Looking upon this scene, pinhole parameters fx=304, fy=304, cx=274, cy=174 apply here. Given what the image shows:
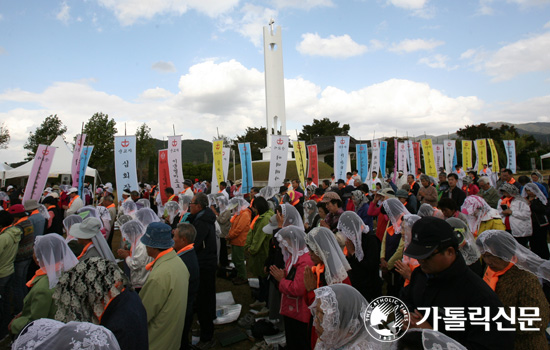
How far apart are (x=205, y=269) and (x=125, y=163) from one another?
577 centimetres

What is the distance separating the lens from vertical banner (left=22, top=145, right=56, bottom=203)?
27.1ft

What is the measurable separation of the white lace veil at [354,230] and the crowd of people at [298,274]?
0.04 feet

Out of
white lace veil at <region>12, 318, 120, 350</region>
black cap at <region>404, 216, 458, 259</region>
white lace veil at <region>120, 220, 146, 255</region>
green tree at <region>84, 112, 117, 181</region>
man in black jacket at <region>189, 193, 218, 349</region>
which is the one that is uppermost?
green tree at <region>84, 112, 117, 181</region>

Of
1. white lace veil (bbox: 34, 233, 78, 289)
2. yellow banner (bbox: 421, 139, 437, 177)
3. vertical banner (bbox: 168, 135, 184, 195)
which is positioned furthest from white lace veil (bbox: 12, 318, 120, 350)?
yellow banner (bbox: 421, 139, 437, 177)

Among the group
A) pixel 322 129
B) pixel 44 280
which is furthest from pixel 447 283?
pixel 322 129

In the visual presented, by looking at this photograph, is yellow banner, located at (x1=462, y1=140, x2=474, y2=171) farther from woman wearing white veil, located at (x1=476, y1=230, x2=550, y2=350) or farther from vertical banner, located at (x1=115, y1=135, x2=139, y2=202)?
woman wearing white veil, located at (x1=476, y1=230, x2=550, y2=350)

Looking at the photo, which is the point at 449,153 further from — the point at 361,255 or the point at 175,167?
the point at 361,255

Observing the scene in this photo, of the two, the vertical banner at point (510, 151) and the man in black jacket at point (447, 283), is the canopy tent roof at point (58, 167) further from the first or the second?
the vertical banner at point (510, 151)

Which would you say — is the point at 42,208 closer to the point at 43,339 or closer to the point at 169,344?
the point at 169,344

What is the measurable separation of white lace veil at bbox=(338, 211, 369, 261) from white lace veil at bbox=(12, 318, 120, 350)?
2.59 meters

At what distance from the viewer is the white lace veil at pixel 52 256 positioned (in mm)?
2740

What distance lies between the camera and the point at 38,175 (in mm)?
8383

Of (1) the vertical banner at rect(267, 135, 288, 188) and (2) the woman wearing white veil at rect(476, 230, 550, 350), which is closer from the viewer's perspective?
(2) the woman wearing white veil at rect(476, 230, 550, 350)

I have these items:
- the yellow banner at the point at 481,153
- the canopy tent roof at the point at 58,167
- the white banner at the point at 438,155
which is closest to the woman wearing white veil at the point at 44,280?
the canopy tent roof at the point at 58,167
